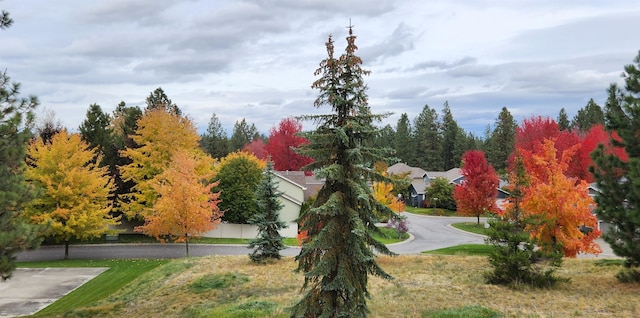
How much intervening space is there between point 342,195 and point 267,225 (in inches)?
559

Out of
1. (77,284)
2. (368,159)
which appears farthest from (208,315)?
(77,284)

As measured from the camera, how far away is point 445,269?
20.5 metres

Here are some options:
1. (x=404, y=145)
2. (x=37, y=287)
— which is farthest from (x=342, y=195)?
(x=404, y=145)

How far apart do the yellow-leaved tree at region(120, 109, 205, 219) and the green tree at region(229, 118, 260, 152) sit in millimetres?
65835

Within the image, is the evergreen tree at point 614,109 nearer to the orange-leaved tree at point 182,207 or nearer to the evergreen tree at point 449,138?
the orange-leaved tree at point 182,207

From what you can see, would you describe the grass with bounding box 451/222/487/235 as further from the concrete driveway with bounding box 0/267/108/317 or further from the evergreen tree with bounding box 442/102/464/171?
the evergreen tree with bounding box 442/102/464/171

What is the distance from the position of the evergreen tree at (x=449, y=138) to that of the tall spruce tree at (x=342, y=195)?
8199 cm

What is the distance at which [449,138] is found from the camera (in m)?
92.4

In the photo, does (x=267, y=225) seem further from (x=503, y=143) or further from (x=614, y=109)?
(x=503, y=143)

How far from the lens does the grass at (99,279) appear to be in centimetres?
2148

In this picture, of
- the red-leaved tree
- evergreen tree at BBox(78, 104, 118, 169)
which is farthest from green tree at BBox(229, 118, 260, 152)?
evergreen tree at BBox(78, 104, 118, 169)

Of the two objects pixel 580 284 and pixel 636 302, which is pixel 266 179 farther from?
pixel 636 302

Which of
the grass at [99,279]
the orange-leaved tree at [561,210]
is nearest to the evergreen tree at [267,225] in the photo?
the grass at [99,279]

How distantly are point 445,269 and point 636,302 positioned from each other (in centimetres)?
832
